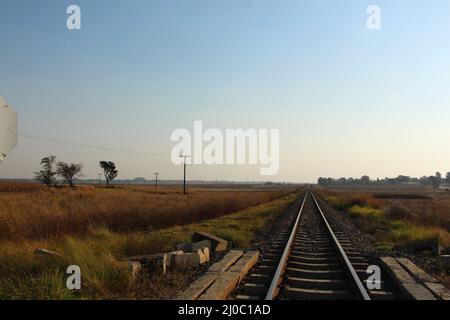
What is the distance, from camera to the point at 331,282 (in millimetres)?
7246

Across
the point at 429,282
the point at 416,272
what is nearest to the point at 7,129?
the point at 429,282

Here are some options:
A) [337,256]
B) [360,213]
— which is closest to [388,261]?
[337,256]

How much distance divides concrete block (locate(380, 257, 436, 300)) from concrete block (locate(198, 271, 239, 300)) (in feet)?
9.14

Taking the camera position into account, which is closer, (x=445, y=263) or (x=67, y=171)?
(x=445, y=263)

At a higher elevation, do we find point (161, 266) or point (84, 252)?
point (84, 252)

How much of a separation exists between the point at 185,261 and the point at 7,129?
536 cm

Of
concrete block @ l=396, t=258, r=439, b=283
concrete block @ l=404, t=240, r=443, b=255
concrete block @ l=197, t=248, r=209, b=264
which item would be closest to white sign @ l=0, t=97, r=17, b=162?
concrete block @ l=197, t=248, r=209, b=264

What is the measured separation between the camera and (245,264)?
8.49 metres

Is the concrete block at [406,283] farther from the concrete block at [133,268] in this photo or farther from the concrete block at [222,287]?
the concrete block at [133,268]

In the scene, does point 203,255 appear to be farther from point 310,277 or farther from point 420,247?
point 420,247

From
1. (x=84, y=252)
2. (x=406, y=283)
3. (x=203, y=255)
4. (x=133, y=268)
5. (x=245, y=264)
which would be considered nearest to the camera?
(x=406, y=283)

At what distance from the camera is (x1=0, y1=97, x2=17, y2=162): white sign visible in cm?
400
